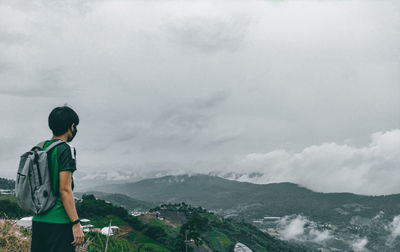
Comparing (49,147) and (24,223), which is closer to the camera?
(49,147)

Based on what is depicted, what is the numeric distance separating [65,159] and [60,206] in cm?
59

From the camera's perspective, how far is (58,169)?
3648 mm

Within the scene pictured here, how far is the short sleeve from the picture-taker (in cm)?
363

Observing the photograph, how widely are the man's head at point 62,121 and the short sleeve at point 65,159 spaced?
0.34 meters

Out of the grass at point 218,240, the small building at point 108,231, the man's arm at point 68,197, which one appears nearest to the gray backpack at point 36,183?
the man's arm at point 68,197

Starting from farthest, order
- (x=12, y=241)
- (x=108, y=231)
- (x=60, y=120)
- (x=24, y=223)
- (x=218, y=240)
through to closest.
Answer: (x=218, y=240)
(x=24, y=223)
(x=12, y=241)
(x=108, y=231)
(x=60, y=120)

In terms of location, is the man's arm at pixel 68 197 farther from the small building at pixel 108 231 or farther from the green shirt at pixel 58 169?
the small building at pixel 108 231

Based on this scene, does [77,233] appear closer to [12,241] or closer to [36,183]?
[36,183]

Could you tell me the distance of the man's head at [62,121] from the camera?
395cm

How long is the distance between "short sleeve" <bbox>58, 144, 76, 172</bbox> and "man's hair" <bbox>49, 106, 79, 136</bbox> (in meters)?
0.34

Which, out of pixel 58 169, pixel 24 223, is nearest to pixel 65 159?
pixel 58 169

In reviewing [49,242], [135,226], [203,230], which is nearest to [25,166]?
[49,242]

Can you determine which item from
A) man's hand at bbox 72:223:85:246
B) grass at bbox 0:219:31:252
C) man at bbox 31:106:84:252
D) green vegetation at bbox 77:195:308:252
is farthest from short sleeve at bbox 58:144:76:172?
green vegetation at bbox 77:195:308:252

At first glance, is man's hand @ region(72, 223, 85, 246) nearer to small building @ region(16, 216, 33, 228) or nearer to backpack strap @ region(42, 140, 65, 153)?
backpack strap @ region(42, 140, 65, 153)
